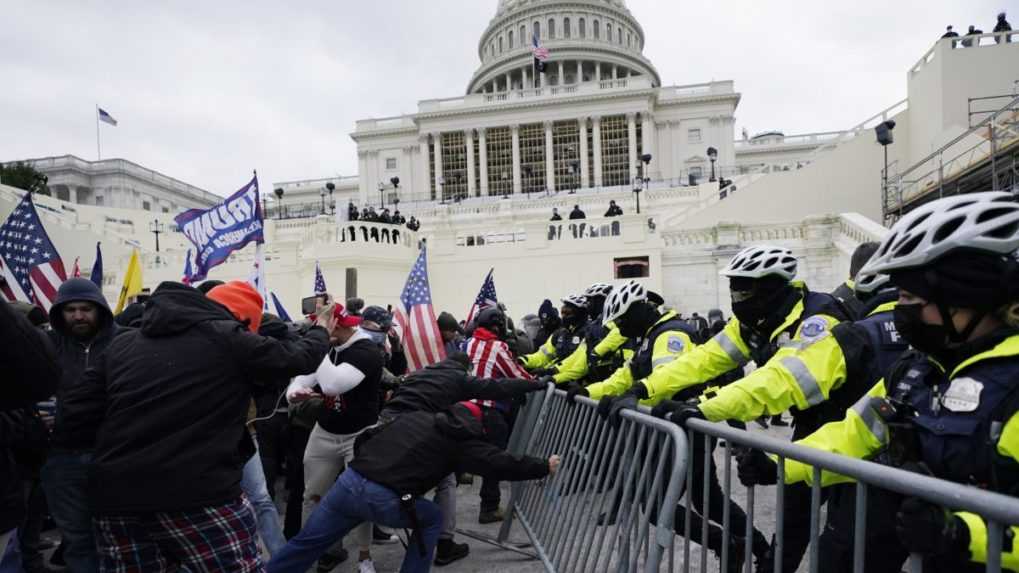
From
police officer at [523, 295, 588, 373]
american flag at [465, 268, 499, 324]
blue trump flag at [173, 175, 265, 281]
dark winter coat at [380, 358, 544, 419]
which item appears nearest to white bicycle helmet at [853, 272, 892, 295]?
dark winter coat at [380, 358, 544, 419]

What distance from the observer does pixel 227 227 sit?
8.01 metres

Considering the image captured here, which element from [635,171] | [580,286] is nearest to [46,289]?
[580,286]

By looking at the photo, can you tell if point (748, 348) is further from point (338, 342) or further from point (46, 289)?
point (46, 289)

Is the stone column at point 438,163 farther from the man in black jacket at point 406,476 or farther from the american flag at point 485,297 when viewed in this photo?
the man in black jacket at point 406,476

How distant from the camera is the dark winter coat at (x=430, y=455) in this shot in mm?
3438

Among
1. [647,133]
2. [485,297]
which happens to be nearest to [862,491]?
[485,297]

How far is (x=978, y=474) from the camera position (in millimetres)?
1720

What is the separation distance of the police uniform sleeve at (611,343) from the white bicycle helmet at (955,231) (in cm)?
343

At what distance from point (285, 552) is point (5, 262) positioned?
4765mm

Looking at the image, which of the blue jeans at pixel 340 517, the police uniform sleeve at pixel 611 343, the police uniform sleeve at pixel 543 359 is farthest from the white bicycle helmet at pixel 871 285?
the police uniform sleeve at pixel 543 359

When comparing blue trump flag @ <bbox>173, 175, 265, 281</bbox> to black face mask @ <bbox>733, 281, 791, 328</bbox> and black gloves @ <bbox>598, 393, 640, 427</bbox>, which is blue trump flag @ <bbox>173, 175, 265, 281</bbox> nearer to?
black gloves @ <bbox>598, 393, 640, 427</bbox>

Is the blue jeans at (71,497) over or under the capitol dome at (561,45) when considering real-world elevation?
under

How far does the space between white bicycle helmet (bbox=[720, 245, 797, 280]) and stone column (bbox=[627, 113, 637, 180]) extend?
5565cm

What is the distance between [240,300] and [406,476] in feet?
4.31
